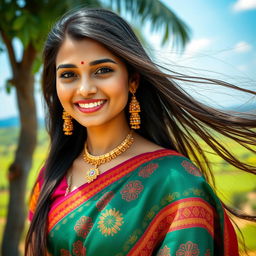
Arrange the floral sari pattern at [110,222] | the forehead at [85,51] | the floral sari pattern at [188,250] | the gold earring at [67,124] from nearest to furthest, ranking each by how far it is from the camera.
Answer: the floral sari pattern at [188,250]
the floral sari pattern at [110,222]
the forehead at [85,51]
the gold earring at [67,124]

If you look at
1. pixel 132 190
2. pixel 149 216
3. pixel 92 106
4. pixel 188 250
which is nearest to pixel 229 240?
pixel 188 250

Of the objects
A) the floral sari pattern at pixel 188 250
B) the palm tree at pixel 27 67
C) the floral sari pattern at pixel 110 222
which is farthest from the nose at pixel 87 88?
the palm tree at pixel 27 67

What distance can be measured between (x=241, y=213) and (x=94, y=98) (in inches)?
38.1

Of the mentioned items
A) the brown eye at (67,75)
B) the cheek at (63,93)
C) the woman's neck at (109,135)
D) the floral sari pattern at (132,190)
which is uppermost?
the brown eye at (67,75)

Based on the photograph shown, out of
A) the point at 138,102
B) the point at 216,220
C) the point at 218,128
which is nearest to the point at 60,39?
the point at 138,102

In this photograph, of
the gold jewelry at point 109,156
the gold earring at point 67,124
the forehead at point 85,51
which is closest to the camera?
the forehead at point 85,51

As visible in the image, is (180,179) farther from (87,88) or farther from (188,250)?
(87,88)

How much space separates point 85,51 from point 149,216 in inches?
30.9

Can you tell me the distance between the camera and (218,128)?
1883 mm

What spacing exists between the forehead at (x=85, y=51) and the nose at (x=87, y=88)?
96 mm

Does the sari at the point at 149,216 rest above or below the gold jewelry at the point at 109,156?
below

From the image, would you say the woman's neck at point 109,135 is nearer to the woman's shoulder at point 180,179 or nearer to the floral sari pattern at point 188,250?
the woman's shoulder at point 180,179

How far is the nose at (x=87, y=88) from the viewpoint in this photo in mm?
1703

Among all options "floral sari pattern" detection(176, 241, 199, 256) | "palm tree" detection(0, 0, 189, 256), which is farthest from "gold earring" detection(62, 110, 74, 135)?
"palm tree" detection(0, 0, 189, 256)
